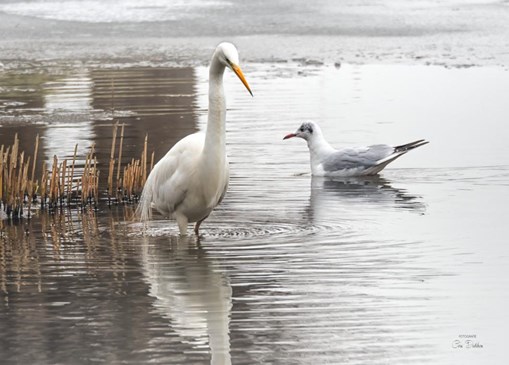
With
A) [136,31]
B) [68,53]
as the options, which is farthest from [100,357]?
[136,31]

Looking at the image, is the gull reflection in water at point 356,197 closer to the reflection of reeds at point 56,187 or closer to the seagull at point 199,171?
the seagull at point 199,171

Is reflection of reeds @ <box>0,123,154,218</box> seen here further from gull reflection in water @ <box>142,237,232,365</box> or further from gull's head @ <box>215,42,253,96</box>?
gull's head @ <box>215,42,253,96</box>

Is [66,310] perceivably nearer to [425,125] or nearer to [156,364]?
[156,364]

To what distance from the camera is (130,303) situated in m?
8.05

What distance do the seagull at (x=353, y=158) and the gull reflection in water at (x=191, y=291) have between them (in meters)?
3.68

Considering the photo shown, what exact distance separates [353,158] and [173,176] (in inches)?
156

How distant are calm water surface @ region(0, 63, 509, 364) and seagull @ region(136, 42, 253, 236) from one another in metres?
0.31

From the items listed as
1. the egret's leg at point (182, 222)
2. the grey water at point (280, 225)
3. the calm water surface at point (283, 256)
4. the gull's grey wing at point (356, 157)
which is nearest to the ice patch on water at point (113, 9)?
the grey water at point (280, 225)

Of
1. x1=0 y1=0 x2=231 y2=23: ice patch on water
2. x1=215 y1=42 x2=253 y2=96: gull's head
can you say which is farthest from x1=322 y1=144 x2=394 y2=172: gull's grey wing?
x1=0 y1=0 x2=231 y2=23: ice patch on water

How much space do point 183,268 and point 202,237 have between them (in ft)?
3.88

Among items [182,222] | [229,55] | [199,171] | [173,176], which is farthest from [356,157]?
[229,55]

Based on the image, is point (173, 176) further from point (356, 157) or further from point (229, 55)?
point (356, 157)

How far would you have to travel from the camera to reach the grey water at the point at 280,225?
7117 mm

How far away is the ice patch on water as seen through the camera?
31.7m
